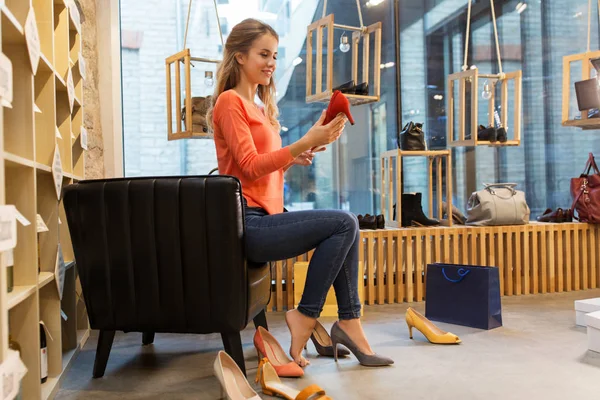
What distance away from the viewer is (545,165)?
5.03 meters

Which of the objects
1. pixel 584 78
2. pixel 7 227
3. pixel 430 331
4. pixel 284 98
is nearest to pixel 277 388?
pixel 430 331

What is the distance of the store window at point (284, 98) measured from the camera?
425 centimetres

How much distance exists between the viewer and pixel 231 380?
1887mm

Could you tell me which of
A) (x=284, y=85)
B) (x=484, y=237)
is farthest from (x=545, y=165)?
(x=284, y=85)

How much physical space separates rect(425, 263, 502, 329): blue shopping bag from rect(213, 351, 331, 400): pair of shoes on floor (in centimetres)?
139

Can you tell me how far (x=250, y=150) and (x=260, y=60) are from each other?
1.43 ft

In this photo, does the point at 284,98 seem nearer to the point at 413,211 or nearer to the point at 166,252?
the point at 413,211

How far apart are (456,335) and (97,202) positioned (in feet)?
6.07

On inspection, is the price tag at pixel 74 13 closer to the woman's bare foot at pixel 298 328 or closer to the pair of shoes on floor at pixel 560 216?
the woman's bare foot at pixel 298 328

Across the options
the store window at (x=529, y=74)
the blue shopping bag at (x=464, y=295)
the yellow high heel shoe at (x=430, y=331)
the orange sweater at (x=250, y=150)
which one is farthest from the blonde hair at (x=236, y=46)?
the store window at (x=529, y=74)

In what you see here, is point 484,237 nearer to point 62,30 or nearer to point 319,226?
point 319,226

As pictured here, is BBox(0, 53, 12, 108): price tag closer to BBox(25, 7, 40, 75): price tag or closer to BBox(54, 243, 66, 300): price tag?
BBox(25, 7, 40, 75): price tag

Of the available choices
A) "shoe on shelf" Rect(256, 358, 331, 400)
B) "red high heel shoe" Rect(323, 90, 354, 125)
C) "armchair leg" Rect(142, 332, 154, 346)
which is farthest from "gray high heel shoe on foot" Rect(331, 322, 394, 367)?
"armchair leg" Rect(142, 332, 154, 346)

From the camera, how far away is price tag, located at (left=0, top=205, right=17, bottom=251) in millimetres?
1242
